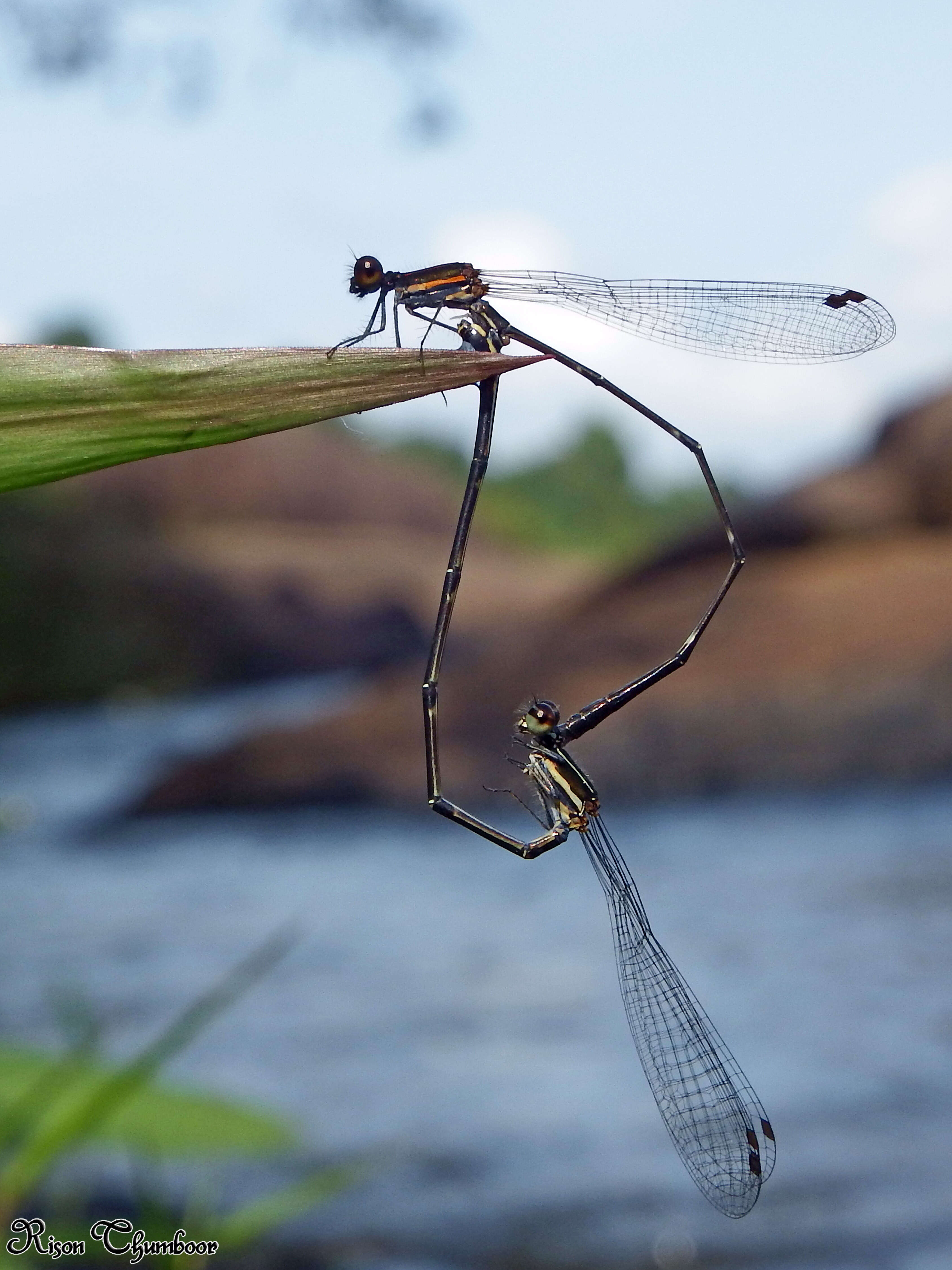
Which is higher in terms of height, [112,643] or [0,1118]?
[112,643]

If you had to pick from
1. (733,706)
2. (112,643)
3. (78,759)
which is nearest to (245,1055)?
(733,706)

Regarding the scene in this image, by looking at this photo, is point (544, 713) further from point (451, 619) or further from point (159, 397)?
point (159, 397)

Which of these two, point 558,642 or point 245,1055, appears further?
A: point 558,642

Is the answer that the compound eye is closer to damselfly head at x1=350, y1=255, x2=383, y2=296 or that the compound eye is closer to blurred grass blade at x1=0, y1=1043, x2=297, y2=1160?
damselfly head at x1=350, y1=255, x2=383, y2=296

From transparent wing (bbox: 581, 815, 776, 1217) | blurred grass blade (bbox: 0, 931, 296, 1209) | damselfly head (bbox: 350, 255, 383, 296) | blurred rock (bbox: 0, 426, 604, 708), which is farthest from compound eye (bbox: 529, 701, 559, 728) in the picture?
blurred rock (bbox: 0, 426, 604, 708)

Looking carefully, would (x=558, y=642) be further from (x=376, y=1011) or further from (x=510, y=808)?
(x=376, y=1011)

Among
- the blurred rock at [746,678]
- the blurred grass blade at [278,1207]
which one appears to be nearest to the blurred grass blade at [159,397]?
the blurred grass blade at [278,1207]

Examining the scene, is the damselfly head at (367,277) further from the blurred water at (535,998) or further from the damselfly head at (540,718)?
the blurred water at (535,998)
